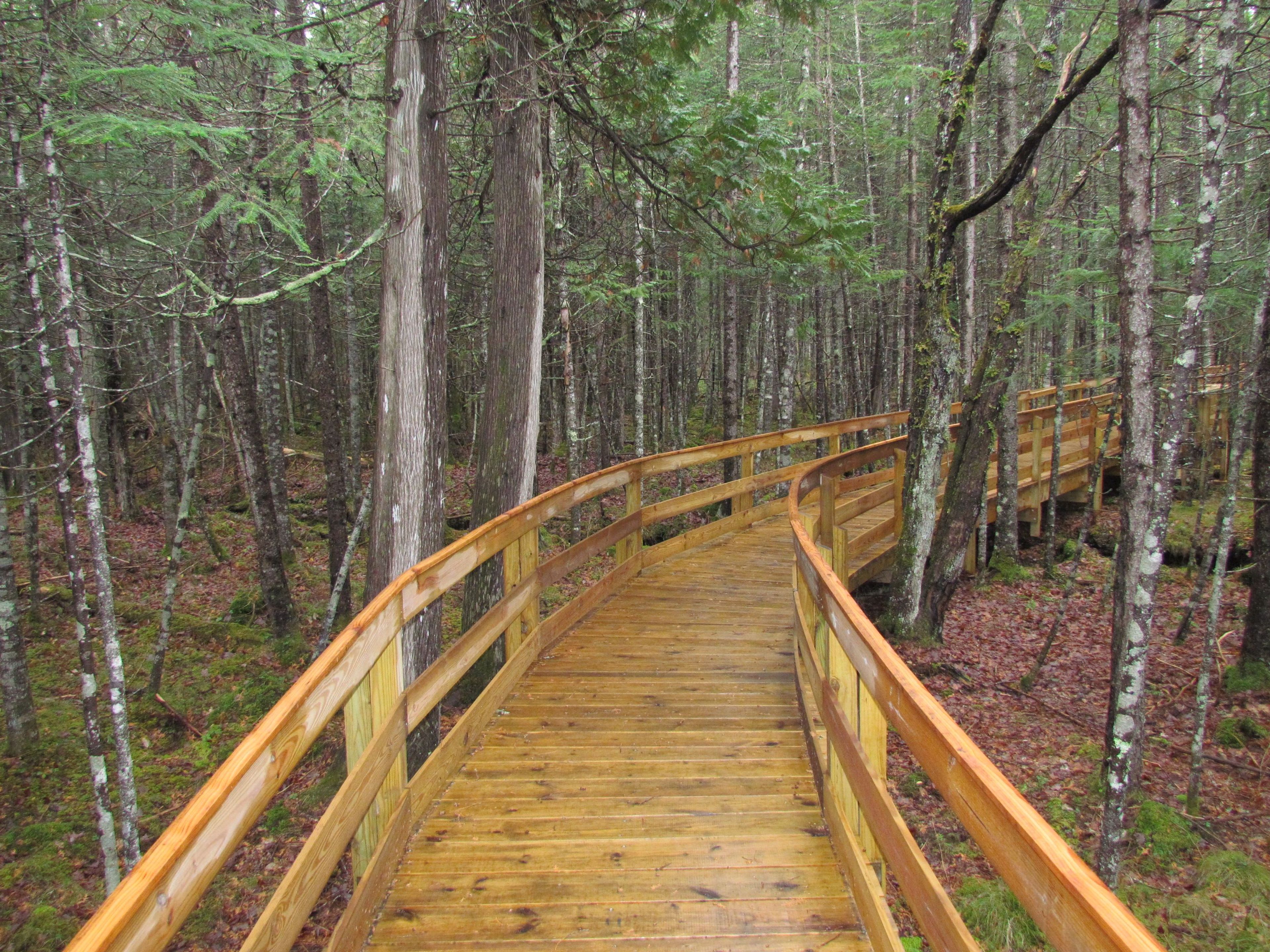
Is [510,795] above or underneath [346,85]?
underneath

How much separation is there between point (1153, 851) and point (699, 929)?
4.69m

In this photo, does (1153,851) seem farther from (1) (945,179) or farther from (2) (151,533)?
(2) (151,533)

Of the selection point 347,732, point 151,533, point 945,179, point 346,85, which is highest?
point 346,85

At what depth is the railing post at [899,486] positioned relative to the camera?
8.93 m

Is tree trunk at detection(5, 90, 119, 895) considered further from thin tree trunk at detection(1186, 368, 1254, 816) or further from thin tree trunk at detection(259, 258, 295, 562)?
thin tree trunk at detection(1186, 368, 1254, 816)

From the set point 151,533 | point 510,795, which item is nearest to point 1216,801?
point 510,795

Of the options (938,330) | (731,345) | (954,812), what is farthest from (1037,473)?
(954,812)

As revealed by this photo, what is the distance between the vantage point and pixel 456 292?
15.7 meters

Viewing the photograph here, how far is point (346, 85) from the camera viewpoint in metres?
6.80

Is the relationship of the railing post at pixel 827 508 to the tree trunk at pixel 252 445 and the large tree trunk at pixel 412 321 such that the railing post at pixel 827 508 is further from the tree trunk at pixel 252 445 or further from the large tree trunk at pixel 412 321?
the tree trunk at pixel 252 445

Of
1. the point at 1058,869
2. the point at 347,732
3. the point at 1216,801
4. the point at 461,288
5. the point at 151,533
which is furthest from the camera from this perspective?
the point at 461,288

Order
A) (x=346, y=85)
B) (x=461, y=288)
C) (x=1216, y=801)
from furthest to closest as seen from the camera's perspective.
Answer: (x=461, y=288) < (x=346, y=85) < (x=1216, y=801)

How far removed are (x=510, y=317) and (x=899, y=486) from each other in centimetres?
520

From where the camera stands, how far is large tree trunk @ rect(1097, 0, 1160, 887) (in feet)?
15.5
